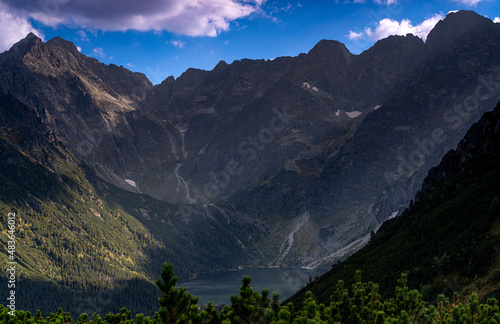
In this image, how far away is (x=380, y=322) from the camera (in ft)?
85.0

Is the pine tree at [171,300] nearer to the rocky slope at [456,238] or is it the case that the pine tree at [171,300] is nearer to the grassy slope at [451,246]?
the rocky slope at [456,238]

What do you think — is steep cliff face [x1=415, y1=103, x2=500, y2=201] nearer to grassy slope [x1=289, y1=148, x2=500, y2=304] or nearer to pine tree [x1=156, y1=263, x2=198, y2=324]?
grassy slope [x1=289, y1=148, x2=500, y2=304]

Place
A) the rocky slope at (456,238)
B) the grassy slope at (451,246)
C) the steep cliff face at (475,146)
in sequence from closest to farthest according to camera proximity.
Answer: the grassy slope at (451,246) < the rocky slope at (456,238) < the steep cliff face at (475,146)

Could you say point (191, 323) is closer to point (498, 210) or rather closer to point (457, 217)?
point (498, 210)

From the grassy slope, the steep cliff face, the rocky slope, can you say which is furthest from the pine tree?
the steep cliff face

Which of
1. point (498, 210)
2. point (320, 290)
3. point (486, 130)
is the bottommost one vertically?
point (320, 290)

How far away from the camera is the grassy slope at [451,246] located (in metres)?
73.7

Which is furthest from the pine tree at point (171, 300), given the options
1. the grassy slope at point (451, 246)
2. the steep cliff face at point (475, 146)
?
the steep cliff face at point (475, 146)

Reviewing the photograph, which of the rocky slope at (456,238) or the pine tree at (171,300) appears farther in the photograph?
the rocky slope at (456,238)

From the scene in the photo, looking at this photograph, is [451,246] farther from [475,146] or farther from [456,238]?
[475,146]

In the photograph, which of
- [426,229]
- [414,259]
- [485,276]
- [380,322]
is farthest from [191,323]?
[426,229]

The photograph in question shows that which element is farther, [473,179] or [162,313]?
[473,179]

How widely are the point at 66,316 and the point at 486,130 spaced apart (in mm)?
176218

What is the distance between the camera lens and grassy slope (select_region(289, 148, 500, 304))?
242 ft
